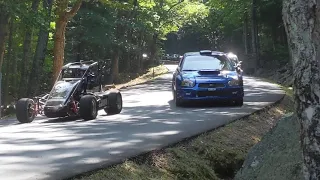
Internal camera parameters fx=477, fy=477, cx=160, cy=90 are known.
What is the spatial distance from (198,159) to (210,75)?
7359mm

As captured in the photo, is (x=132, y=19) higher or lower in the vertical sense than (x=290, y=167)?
higher

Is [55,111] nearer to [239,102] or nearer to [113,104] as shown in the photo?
[113,104]

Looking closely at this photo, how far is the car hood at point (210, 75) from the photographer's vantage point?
15.5 meters

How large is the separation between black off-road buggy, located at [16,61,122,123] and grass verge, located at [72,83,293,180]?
4.11 m

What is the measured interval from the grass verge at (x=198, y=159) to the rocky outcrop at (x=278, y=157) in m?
1.09

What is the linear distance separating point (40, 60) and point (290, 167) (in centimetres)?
1875

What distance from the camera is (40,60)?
23.3 m

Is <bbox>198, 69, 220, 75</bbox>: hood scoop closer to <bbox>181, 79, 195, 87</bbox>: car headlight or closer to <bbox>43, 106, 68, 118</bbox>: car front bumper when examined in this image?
<bbox>181, 79, 195, 87</bbox>: car headlight

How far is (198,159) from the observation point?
8617mm

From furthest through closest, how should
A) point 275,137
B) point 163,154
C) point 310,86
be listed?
point 163,154 → point 275,137 → point 310,86

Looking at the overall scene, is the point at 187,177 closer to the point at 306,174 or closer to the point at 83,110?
the point at 306,174

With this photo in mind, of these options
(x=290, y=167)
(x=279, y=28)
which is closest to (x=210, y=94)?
(x=290, y=167)

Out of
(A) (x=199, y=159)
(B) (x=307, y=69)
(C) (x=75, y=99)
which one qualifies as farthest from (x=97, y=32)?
(B) (x=307, y=69)

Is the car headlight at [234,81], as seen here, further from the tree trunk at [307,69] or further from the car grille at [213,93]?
the tree trunk at [307,69]
